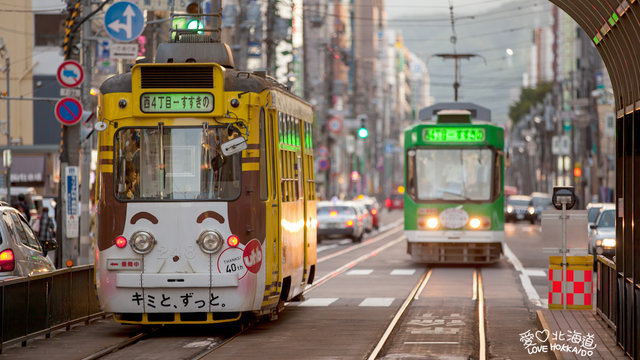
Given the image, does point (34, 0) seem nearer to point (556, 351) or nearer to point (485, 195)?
point (485, 195)

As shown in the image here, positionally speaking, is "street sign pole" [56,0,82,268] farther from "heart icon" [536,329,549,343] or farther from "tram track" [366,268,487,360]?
"heart icon" [536,329,549,343]

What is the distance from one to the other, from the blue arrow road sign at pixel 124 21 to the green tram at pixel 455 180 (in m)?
8.30

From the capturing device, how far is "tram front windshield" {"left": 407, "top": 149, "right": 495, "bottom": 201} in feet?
104

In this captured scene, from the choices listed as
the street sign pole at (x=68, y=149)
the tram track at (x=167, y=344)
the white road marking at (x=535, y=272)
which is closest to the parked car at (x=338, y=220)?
the white road marking at (x=535, y=272)

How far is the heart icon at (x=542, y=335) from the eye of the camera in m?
15.7

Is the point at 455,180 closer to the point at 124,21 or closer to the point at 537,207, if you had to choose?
the point at 124,21

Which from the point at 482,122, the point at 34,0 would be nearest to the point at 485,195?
the point at 482,122

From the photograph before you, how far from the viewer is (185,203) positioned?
16.1 metres

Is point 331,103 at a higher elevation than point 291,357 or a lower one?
higher

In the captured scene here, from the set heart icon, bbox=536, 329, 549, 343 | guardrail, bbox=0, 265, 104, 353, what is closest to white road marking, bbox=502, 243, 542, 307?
heart icon, bbox=536, 329, 549, 343

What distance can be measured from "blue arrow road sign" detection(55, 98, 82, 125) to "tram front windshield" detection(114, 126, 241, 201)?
31.3 feet

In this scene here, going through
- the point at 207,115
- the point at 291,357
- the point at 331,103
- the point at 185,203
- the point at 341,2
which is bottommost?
the point at 291,357

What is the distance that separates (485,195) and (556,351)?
59.3 feet

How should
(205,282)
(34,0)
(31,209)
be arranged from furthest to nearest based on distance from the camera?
(34,0) → (31,209) → (205,282)
